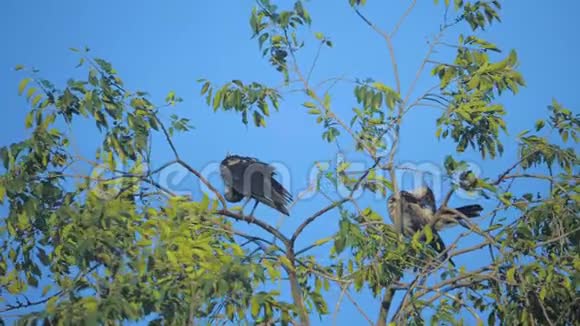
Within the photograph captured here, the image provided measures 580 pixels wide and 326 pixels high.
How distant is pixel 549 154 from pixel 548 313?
975mm

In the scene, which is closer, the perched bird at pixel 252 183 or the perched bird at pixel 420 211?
the perched bird at pixel 420 211

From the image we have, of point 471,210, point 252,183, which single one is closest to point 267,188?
point 252,183

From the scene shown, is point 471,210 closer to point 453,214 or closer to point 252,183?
point 453,214

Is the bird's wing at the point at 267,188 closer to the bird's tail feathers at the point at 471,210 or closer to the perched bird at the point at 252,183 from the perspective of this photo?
the perched bird at the point at 252,183

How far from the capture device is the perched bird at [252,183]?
6383 millimetres

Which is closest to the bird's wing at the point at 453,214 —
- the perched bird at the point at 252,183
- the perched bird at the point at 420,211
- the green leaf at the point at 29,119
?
the perched bird at the point at 420,211

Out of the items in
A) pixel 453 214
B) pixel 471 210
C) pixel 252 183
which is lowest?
pixel 453 214

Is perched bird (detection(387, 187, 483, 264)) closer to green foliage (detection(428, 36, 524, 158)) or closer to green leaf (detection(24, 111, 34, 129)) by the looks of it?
green foliage (detection(428, 36, 524, 158))

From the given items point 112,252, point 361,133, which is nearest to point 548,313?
point 361,133

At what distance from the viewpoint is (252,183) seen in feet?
21.5

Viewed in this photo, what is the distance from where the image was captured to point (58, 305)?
3877 mm

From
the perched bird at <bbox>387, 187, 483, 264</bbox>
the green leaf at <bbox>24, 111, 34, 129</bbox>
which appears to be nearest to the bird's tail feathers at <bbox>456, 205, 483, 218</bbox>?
the perched bird at <bbox>387, 187, 483, 264</bbox>

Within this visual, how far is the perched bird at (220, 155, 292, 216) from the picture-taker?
20.9ft

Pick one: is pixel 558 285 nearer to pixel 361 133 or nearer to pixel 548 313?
pixel 548 313
